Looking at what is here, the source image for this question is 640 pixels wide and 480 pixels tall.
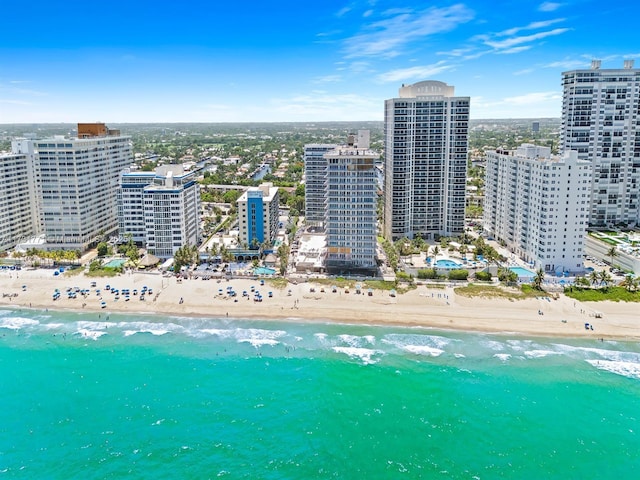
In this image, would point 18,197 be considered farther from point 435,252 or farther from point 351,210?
point 435,252

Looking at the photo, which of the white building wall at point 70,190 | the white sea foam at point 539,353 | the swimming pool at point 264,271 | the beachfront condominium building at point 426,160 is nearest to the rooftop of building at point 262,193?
the swimming pool at point 264,271

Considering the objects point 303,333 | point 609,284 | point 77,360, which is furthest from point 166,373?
point 609,284

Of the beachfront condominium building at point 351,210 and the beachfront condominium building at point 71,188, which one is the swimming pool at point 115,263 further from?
the beachfront condominium building at point 351,210

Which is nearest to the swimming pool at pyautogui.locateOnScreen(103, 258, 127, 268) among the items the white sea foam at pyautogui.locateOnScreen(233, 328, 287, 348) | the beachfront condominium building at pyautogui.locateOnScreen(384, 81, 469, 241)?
the white sea foam at pyautogui.locateOnScreen(233, 328, 287, 348)

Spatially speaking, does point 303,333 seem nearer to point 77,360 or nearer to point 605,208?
point 77,360

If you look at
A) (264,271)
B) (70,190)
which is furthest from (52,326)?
(70,190)

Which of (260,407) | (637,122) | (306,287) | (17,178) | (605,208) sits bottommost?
(260,407)

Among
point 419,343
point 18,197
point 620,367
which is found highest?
point 18,197
